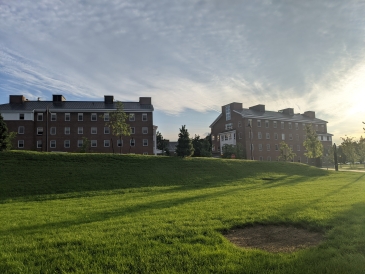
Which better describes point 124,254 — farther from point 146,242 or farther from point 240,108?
point 240,108

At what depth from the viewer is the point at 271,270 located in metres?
4.40

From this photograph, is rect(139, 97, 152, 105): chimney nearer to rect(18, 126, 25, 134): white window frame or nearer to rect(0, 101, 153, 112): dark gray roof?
rect(0, 101, 153, 112): dark gray roof

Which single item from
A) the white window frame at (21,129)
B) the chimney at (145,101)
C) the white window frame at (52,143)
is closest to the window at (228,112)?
the chimney at (145,101)

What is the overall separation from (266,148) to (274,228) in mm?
60577

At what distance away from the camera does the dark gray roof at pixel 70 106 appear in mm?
53125

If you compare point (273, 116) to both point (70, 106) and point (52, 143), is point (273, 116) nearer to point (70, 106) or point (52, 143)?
point (70, 106)

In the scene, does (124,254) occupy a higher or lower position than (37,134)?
lower

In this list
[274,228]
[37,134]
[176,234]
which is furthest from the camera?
[37,134]

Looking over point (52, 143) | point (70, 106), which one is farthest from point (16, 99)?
point (52, 143)

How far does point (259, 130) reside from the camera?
6456cm

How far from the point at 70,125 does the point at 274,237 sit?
53677 millimetres

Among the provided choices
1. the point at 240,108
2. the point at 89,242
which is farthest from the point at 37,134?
the point at 89,242

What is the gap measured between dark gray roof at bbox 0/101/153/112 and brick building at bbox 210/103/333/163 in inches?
829

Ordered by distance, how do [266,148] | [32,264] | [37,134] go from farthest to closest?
[266,148] → [37,134] → [32,264]
